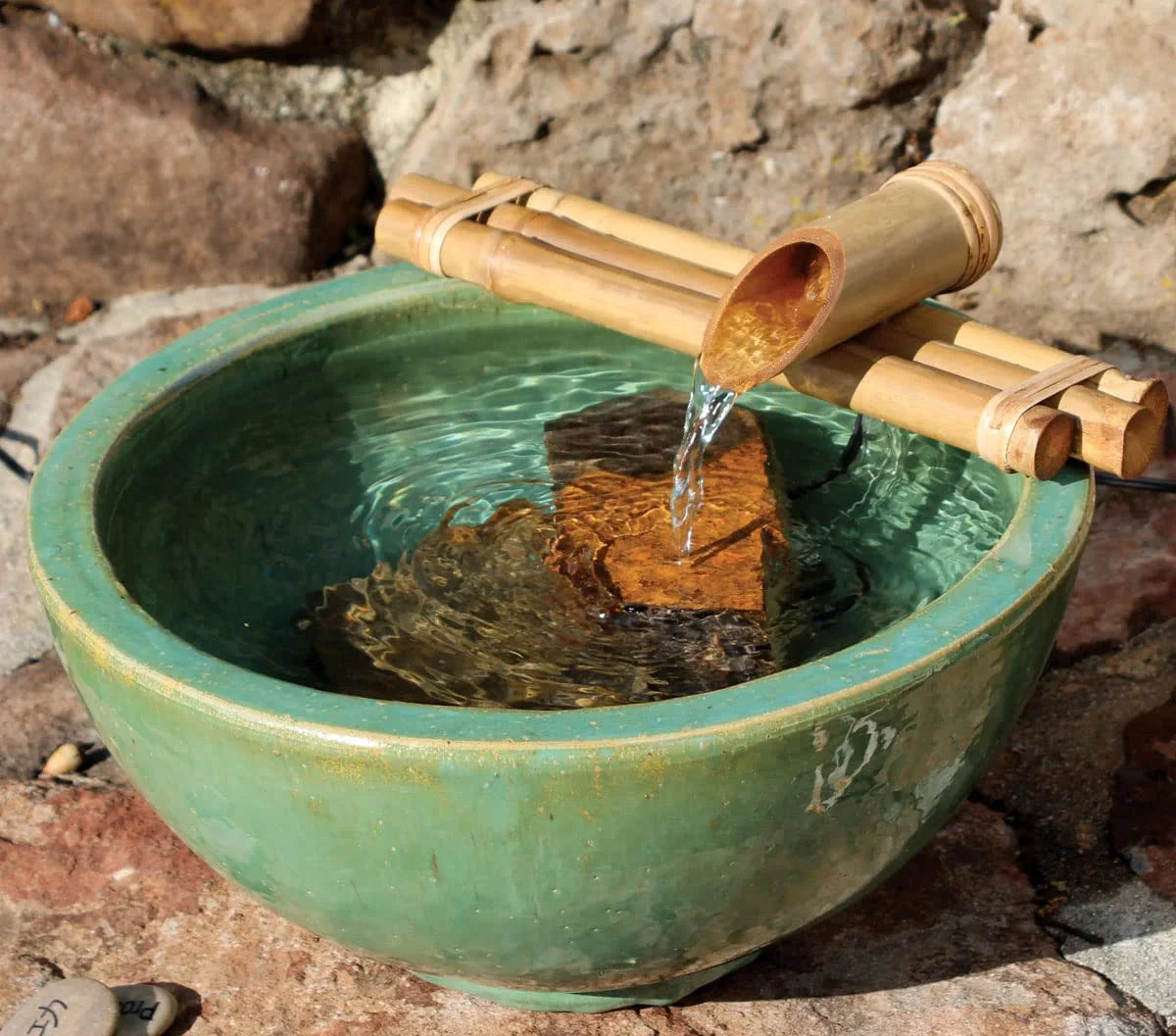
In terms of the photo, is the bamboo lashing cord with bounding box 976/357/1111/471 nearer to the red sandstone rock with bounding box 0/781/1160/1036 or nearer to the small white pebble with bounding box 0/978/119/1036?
the red sandstone rock with bounding box 0/781/1160/1036

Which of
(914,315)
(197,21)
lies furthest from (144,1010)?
(197,21)

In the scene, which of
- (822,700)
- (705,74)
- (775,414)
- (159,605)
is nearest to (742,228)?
(705,74)

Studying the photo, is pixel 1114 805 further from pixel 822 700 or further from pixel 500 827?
pixel 500 827

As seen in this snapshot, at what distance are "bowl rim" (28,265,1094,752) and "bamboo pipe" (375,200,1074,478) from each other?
0.24 feet

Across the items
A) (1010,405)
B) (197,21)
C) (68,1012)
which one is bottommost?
(68,1012)

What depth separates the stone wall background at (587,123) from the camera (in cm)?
205

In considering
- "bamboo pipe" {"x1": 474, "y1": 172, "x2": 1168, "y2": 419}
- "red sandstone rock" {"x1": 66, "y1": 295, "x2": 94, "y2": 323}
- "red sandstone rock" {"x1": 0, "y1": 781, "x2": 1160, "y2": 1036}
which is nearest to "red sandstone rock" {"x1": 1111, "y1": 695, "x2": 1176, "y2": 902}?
"red sandstone rock" {"x1": 0, "y1": 781, "x2": 1160, "y2": 1036}

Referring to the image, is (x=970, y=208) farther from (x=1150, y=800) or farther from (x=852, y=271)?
(x=1150, y=800)

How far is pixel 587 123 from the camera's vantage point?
2.19 meters

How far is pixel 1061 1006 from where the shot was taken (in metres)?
1.47

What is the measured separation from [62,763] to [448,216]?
779mm

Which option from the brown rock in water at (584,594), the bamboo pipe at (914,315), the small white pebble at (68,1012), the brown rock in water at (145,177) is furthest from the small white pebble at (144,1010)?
the brown rock in water at (145,177)

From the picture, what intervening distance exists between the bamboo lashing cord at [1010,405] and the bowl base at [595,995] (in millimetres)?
542

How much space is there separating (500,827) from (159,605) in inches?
20.7
